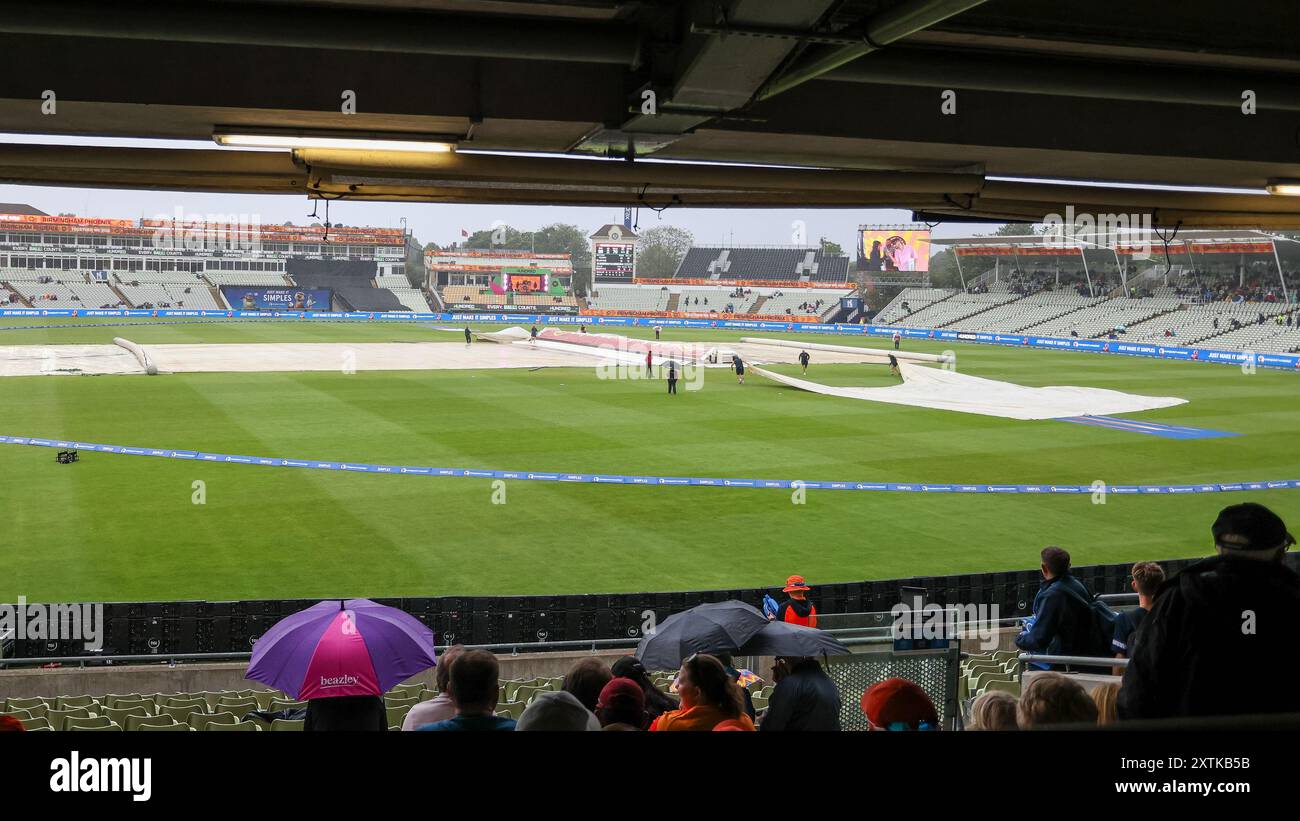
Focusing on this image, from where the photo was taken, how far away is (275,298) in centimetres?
11350

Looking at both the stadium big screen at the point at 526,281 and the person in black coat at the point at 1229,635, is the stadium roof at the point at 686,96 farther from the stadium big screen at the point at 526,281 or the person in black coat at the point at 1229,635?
the stadium big screen at the point at 526,281

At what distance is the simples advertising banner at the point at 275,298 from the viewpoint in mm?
111312

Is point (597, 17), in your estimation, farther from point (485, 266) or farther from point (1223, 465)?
point (485, 266)

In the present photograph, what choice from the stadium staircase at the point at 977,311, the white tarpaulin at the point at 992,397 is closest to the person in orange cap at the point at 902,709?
the white tarpaulin at the point at 992,397

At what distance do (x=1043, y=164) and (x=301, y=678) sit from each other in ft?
22.5

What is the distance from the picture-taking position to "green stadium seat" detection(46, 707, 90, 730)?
9.32 m

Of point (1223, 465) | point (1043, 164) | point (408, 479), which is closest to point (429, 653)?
point (1043, 164)

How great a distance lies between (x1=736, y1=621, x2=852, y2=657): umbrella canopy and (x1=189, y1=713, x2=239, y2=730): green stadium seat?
465 centimetres

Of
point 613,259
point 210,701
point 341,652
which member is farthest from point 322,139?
point 613,259

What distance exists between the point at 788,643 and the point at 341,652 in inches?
124

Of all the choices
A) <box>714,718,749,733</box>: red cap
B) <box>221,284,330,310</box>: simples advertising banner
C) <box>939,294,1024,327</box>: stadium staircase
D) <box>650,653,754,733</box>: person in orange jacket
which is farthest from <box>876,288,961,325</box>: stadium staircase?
<box>714,718,749,733</box>: red cap

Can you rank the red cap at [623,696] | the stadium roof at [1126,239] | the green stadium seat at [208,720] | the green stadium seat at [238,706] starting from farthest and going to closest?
the stadium roof at [1126,239], the green stadium seat at [238,706], the green stadium seat at [208,720], the red cap at [623,696]

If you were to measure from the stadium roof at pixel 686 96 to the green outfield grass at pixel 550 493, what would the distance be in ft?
34.2

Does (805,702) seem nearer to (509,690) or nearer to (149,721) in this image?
(509,690)
